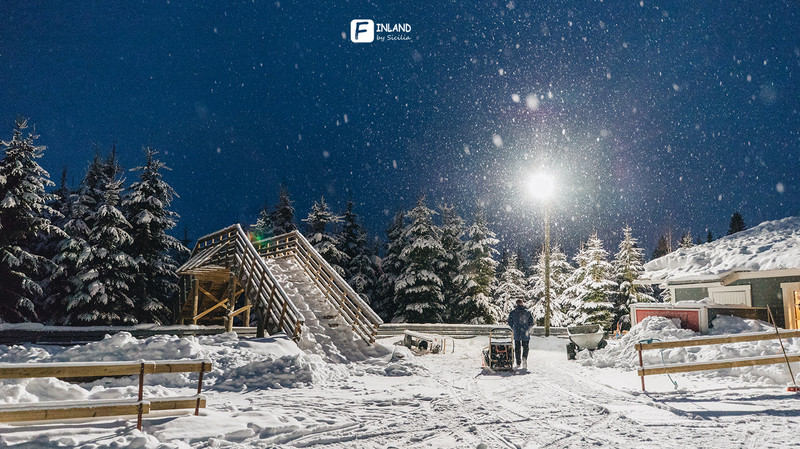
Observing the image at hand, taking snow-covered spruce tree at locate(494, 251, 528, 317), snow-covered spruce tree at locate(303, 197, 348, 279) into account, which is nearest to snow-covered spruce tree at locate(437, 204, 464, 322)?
snow-covered spruce tree at locate(494, 251, 528, 317)

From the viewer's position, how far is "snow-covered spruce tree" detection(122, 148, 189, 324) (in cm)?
2327

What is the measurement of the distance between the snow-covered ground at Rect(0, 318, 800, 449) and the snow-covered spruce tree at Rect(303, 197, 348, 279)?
1901cm

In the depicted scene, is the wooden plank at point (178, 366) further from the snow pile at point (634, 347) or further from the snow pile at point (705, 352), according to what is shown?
the snow pile at point (634, 347)

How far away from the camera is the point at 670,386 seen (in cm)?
941

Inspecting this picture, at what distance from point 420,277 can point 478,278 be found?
4.30 m

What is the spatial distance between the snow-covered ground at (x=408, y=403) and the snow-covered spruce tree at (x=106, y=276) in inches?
399

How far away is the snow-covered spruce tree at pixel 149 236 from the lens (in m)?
23.3

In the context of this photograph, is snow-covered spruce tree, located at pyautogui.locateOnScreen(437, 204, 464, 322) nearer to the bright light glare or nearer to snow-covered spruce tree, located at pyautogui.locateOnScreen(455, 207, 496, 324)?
snow-covered spruce tree, located at pyautogui.locateOnScreen(455, 207, 496, 324)

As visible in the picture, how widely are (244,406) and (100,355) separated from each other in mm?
4350

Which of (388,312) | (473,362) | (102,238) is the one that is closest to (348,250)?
(388,312)

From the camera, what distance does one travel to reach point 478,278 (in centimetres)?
3155

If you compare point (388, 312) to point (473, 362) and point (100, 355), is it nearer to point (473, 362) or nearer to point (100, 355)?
point (473, 362)

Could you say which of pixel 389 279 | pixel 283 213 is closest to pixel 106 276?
pixel 283 213

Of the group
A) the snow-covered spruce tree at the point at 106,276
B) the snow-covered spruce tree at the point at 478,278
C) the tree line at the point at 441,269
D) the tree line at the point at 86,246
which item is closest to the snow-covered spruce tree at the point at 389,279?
the tree line at the point at 441,269
